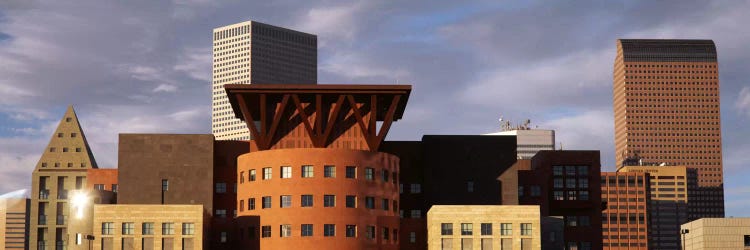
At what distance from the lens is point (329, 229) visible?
154 meters

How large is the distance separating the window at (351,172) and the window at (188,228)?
68.0ft

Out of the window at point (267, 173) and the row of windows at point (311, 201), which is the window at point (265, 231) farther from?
the window at point (267, 173)

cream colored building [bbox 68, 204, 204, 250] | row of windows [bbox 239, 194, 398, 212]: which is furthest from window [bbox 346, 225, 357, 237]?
cream colored building [bbox 68, 204, 204, 250]

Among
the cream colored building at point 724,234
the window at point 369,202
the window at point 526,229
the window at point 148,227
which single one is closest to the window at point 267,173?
the window at point 369,202

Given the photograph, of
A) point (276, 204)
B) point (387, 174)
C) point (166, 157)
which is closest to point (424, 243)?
point (387, 174)

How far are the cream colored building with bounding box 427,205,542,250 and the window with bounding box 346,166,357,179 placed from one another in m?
11.7

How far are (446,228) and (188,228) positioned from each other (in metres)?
33.0

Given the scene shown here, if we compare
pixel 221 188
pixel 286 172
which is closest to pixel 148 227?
pixel 286 172

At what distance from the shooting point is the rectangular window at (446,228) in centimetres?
15638

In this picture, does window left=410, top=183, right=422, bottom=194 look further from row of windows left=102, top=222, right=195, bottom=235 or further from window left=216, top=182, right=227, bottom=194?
row of windows left=102, top=222, right=195, bottom=235

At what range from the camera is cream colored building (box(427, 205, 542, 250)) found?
156375mm

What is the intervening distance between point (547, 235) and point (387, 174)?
1176 inches

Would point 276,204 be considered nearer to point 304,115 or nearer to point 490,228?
point 304,115

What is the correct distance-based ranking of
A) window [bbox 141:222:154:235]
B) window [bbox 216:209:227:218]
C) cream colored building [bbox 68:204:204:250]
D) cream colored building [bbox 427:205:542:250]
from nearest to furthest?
1. cream colored building [bbox 68:204:204:250]
2. window [bbox 141:222:154:235]
3. cream colored building [bbox 427:205:542:250]
4. window [bbox 216:209:227:218]
